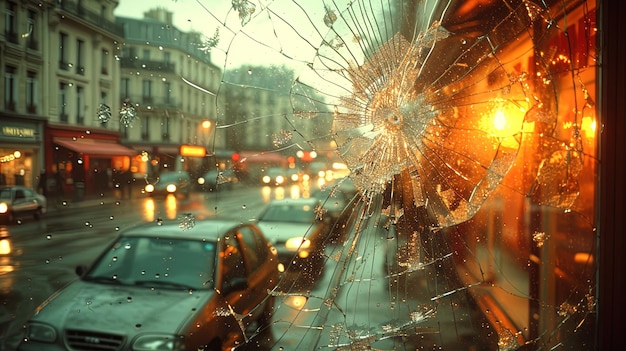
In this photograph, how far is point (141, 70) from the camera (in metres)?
1.76

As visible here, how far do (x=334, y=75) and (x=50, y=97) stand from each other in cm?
98

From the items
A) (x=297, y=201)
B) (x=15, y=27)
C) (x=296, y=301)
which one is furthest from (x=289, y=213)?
(x=15, y=27)

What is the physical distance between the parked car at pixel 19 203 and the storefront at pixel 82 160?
0.05 meters

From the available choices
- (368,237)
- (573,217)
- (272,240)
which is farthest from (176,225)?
(573,217)

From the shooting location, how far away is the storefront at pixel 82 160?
1.65 meters

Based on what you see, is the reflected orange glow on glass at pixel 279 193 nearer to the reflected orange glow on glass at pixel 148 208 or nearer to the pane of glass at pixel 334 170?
the pane of glass at pixel 334 170

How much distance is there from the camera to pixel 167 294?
1812 millimetres

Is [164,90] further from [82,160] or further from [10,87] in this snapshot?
[10,87]

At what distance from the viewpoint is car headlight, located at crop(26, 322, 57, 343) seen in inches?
64.4

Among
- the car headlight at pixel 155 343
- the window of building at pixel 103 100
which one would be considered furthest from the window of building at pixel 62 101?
the car headlight at pixel 155 343

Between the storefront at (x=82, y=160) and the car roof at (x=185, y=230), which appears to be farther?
the car roof at (x=185, y=230)

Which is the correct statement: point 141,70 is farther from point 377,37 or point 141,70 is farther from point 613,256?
point 613,256

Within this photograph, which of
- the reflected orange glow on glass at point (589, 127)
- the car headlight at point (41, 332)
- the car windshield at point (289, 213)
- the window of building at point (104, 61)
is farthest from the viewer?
the reflected orange glow on glass at point (589, 127)

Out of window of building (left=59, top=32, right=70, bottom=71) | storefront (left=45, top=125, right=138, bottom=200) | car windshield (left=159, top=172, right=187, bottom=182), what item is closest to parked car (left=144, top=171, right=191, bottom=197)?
car windshield (left=159, top=172, right=187, bottom=182)
